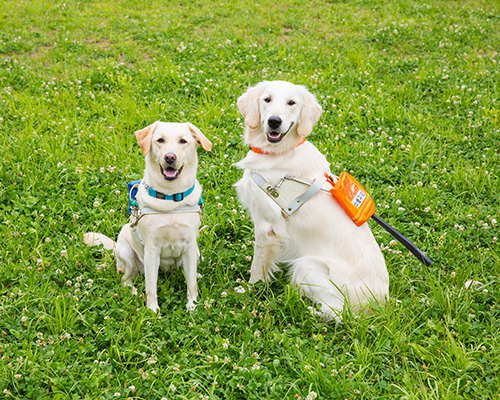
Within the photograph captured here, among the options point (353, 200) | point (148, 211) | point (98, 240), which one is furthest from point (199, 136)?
point (98, 240)

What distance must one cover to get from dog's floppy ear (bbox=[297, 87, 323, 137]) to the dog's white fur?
30.7 inches

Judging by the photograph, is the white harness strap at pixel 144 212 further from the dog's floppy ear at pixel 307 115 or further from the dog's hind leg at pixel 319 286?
the dog's floppy ear at pixel 307 115

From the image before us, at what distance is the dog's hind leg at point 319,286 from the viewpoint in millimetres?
3547

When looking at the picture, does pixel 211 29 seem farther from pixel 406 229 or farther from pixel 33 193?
pixel 406 229

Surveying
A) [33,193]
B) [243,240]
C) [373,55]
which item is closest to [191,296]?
[243,240]

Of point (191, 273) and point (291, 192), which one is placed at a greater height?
point (291, 192)

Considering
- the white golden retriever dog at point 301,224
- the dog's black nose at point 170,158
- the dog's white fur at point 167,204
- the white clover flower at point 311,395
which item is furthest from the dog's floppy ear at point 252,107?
the white clover flower at point 311,395

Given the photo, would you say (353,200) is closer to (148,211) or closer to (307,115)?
(307,115)

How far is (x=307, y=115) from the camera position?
3.83 meters

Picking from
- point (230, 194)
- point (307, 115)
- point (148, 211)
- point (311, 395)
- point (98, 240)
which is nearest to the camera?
point (311, 395)

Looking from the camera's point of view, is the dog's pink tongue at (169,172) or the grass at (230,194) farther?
the dog's pink tongue at (169,172)

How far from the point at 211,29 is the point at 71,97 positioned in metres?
3.81

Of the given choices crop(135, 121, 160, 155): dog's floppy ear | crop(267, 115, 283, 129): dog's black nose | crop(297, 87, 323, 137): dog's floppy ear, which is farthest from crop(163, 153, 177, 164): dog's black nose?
crop(297, 87, 323, 137): dog's floppy ear

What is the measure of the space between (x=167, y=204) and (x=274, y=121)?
105 centimetres
